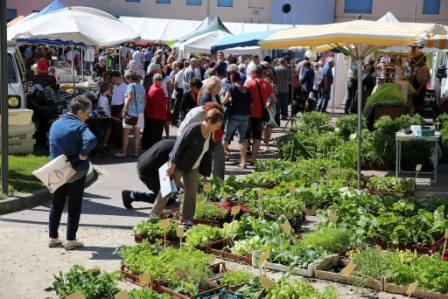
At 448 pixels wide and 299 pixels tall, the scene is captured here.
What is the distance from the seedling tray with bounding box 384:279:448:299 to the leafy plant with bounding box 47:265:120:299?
7.75ft

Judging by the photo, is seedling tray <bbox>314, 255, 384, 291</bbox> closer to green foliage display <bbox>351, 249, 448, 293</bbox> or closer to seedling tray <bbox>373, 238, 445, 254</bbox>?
green foliage display <bbox>351, 249, 448, 293</bbox>

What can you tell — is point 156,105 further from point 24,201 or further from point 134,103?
point 24,201

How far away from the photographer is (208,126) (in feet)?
23.7

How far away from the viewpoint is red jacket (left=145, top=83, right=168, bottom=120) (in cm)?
1290

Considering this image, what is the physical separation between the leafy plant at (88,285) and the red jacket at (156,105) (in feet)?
25.5

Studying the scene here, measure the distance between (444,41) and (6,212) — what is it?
30.5 feet

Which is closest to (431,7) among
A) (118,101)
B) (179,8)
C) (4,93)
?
(179,8)

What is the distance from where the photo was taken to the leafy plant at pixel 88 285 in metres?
5.01

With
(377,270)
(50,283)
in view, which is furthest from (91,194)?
(377,270)

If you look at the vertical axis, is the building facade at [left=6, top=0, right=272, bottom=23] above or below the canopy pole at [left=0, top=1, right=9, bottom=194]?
above

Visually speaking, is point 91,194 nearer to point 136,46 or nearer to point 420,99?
point 420,99

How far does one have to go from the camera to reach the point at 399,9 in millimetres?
46656

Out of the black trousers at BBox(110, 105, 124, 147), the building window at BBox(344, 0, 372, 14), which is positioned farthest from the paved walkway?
the building window at BBox(344, 0, 372, 14)

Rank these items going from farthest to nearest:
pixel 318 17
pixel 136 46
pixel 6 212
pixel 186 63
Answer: pixel 318 17 < pixel 136 46 < pixel 186 63 < pixel 6 212
